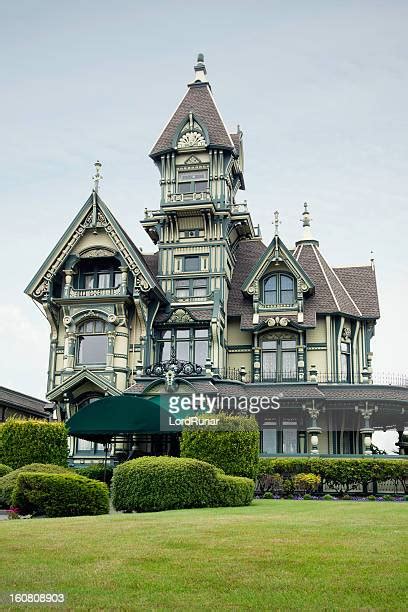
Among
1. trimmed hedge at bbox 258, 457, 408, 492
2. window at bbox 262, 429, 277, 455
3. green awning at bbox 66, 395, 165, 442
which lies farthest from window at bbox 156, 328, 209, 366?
trimmed hedge at bbox 258, 457, 408, 492

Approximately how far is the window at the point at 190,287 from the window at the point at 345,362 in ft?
27.6

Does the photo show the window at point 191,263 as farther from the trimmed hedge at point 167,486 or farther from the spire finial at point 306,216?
the trimmed hedge at point 167,486

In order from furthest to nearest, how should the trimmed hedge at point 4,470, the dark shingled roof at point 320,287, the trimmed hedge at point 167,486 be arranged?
the dark shingled roof at point 320,287 → the trimmed hedge at point 4,470 → the trimmed hedge at point 167,486

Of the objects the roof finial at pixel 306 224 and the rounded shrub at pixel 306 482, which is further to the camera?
the roof finial at pixel 306 224

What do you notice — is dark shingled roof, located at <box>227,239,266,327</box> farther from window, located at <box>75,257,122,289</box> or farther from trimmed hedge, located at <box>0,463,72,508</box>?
trimmed hedge, located at <box>0,463,72,508</box>

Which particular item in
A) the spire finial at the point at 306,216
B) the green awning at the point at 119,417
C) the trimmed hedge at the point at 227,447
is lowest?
the trimmed hedge at the point at 227,447

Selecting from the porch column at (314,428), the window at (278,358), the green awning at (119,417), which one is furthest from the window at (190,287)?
the green awning at (119,417)

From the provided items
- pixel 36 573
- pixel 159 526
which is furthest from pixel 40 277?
pixel 36 573

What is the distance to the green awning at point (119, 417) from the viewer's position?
3184 centimetres

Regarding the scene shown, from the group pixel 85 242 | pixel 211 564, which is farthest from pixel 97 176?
pixel 211 564

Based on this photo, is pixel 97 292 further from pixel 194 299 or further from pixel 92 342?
pixel 194 299

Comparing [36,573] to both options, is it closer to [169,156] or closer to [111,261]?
[111,261]

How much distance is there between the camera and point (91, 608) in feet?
29.1

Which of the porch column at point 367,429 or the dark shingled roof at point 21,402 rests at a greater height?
the dark shingled roof at point 21,402
